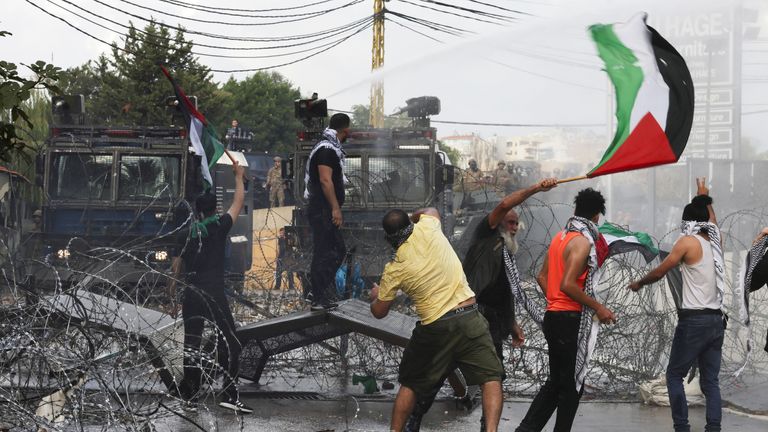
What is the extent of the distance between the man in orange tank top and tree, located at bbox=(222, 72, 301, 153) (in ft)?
159

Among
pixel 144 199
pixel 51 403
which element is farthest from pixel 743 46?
pixel 51 403

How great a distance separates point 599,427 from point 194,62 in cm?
3034

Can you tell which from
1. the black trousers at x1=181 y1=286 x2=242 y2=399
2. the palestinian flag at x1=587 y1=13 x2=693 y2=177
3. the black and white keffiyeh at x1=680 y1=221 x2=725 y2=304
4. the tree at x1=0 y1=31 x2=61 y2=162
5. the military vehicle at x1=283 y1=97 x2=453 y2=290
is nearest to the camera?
the tree at x1=0 y1=31 x2=61 y2=162

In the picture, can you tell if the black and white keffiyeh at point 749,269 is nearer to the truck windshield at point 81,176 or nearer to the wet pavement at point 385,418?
the wet pavement at point 385,418

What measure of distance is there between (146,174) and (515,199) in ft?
29.7

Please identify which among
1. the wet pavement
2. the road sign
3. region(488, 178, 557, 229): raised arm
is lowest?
the wet pavement

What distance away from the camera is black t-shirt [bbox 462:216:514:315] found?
25.0ft

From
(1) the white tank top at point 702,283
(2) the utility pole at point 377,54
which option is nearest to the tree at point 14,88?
(1) the white tank top at point 702,283

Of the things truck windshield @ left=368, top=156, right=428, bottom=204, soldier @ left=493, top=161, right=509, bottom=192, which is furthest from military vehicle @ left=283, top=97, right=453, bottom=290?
soldier @ left=493, top=161, right=509, bottom=192

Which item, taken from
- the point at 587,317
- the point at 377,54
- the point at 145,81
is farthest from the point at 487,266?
the point at 145,81

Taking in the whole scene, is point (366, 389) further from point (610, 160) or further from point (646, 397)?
point (610, 160)

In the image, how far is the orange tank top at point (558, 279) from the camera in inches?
276

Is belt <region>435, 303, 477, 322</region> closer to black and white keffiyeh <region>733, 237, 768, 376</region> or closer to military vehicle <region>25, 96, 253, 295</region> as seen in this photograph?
black and white keffiyeh <region>733, 237, 768, 376</region>

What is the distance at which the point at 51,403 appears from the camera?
20.1 ft
